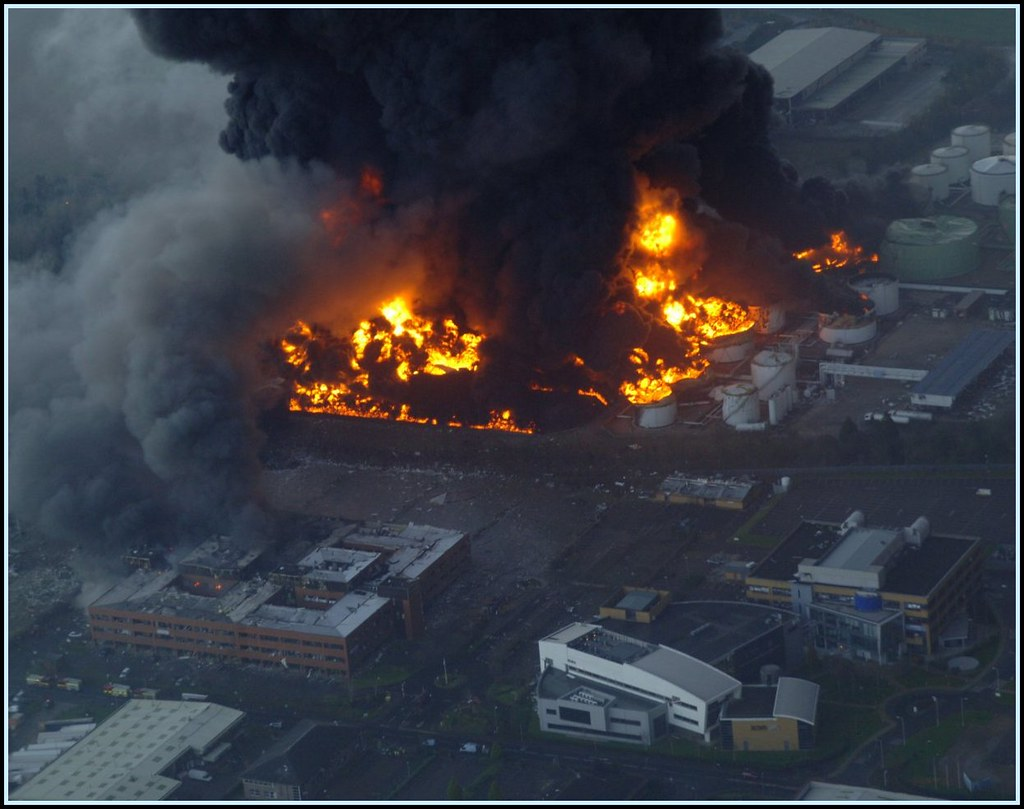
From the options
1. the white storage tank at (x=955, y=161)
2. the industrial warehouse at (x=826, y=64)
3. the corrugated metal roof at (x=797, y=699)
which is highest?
the industrial warehouse at (x=826, y=64)

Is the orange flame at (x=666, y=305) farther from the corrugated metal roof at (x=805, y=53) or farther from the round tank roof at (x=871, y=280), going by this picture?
the corrugated metal roof at (x=805, y=53)

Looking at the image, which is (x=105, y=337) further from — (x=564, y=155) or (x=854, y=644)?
(x=854, y=644)

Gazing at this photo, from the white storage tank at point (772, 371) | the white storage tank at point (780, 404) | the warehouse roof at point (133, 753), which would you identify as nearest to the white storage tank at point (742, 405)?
the white storage tank at point (780, 404)

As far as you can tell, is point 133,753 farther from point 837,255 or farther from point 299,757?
point 837,255

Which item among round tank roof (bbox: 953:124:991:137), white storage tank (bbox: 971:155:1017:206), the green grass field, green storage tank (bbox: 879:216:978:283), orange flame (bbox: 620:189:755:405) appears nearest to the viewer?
orange flame (bbox: 620:189:755:405)

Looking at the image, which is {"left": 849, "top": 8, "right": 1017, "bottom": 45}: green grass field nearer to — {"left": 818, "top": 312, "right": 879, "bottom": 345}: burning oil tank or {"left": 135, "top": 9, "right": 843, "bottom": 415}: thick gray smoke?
{"left": 818, "top": 312, "right": 879, "bottom": 345}: burning oil tank

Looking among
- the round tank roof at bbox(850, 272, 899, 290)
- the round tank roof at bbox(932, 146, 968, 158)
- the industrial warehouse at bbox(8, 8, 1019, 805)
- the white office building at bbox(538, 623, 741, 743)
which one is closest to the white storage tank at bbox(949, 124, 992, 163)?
the round tank roof at bbox(932, 146, 968, 158)

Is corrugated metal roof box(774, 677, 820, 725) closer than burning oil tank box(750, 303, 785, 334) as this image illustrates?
Yes

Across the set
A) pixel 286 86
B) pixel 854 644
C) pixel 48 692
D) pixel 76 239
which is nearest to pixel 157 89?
pixel 76 239
